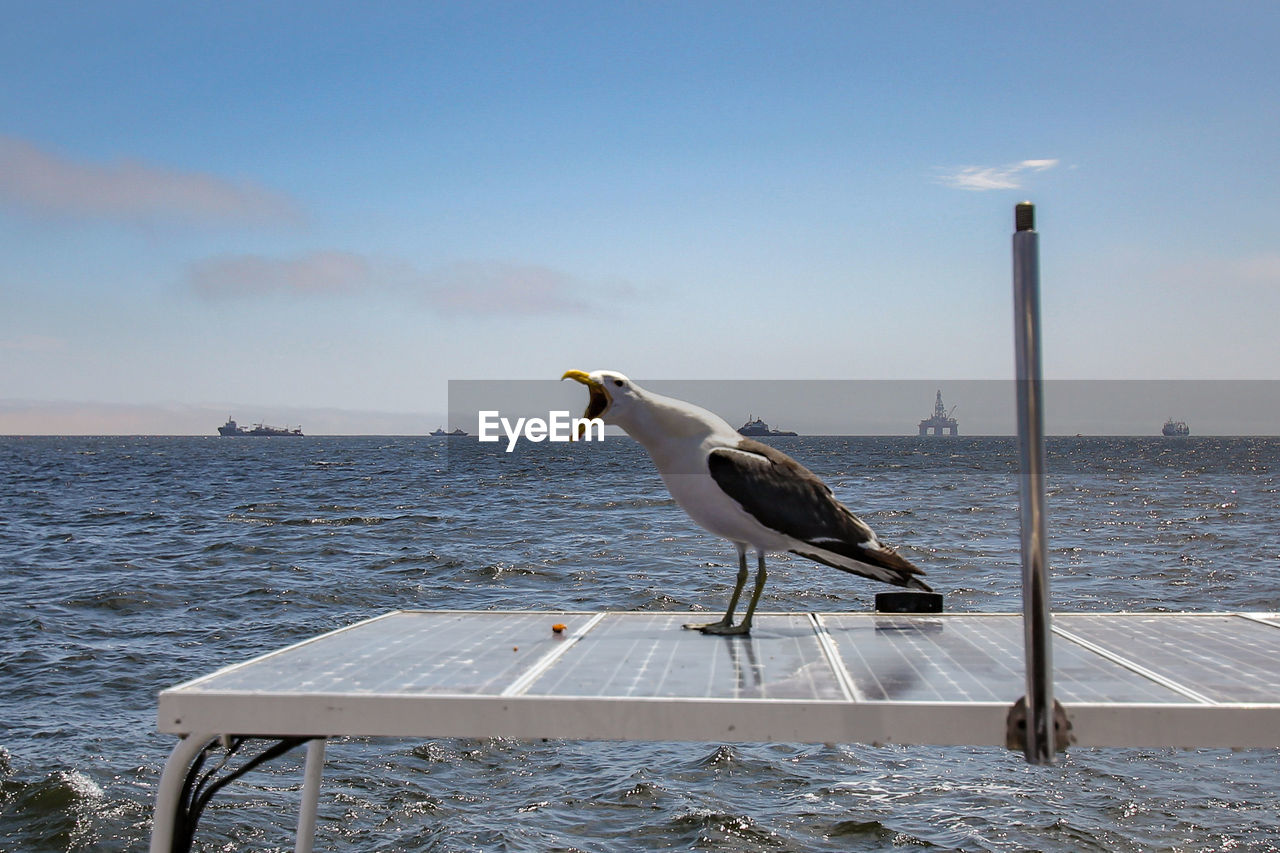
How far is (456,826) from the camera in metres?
13.0

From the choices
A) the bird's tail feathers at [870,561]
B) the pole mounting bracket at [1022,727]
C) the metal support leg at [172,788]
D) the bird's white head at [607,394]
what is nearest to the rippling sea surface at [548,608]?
the bird's tail feathers at [870,561]

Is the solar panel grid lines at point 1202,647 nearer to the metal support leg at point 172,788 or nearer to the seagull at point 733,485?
the seagull at point 733,485

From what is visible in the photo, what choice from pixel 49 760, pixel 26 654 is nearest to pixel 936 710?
pixel 49 760

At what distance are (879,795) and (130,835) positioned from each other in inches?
349

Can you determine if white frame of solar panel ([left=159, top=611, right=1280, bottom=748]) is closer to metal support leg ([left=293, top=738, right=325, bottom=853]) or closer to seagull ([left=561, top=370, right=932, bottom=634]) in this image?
metal support leg ([left=293, top=738, right=325, bottom=853])

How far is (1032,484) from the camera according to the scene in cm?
408

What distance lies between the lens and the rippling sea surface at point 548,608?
12.9 m

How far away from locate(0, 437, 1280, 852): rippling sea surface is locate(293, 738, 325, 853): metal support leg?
617 centimetres

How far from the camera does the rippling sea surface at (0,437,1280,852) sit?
42.4ft

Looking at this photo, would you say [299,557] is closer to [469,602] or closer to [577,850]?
[469,602]

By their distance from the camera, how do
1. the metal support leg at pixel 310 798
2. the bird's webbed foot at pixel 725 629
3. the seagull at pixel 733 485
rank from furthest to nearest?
1. the seagull at pixel 733 485
2. the bird's webbed foot at pixel 725 629
3. the metal support leg at pixel 310 798

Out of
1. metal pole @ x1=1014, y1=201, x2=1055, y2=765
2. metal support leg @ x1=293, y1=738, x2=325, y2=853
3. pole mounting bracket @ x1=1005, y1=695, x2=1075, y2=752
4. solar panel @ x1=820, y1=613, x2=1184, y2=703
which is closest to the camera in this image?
metal pole @ x1=1014, y1=201, x2=1055, y2=765

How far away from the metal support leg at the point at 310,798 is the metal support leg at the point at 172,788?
5.78ft

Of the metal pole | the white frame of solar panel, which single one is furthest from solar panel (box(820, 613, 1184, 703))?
the metal pole
